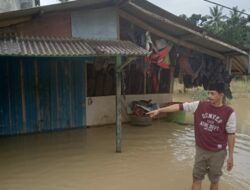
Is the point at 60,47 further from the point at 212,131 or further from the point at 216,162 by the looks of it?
the point at 216,162

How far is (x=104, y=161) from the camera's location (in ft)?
24.2

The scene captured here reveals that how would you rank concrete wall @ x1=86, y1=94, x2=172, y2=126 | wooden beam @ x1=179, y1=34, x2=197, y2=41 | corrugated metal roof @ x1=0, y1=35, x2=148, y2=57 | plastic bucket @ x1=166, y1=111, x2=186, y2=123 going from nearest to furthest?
corrugated metal roof @ x1=0, y1=35, x2=148, y2=57 → wooden beam @ x1=179, y1=34, x2=197, y2=41 → concrete wall @ x1=86, y1=94, x2=172, y2=126 → plastic bucket @ x1=166, y1=111, x2=186, y2=123

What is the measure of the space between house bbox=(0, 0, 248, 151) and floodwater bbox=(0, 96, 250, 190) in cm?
63

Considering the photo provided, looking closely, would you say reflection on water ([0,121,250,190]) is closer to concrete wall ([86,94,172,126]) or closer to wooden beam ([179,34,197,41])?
concrete wall ([86,94,172,126])

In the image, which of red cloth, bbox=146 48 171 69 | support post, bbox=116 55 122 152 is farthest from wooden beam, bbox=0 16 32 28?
red cloth, bbox=146 48 171 69

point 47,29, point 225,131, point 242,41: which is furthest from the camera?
point 242,41

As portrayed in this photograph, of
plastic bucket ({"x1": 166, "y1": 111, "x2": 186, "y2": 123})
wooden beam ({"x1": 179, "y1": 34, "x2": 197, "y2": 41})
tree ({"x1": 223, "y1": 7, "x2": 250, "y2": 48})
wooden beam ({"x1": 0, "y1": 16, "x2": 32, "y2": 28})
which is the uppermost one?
tree ({"x1": 223, "y1": 7, "x2": 250, "y2": 48})

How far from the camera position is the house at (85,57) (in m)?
7.95

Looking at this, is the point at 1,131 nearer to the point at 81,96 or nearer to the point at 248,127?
the point at 81,96

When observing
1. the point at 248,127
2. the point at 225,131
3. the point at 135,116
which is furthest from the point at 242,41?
the point at 225,131

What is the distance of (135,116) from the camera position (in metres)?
11.0

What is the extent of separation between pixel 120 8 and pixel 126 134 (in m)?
3.74

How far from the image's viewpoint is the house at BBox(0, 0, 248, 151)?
795 centimetres

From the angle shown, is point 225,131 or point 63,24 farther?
point 63,24
